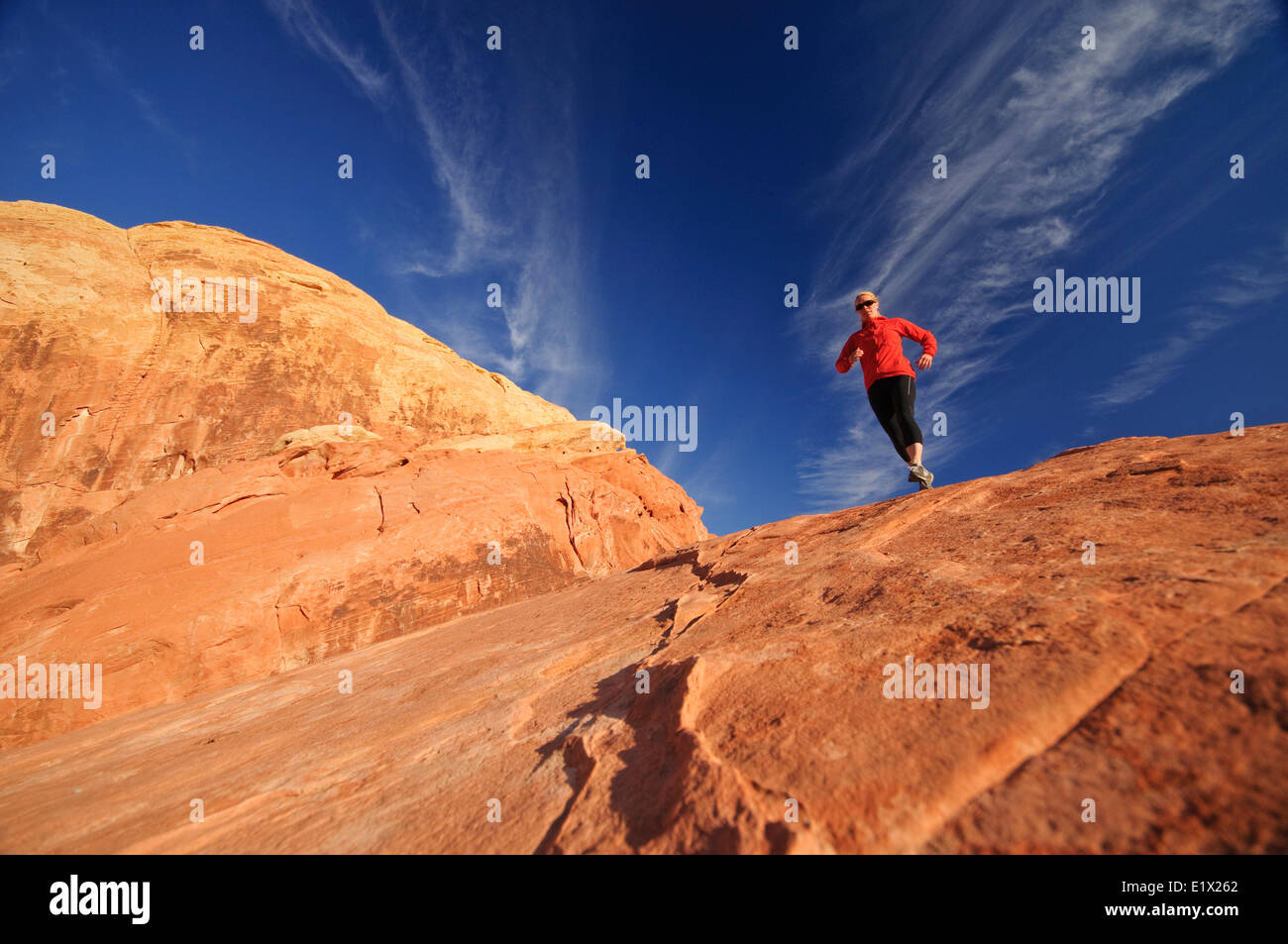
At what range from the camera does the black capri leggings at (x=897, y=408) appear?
647cm

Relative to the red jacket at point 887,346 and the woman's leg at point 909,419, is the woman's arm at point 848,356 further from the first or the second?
the woman's leg at point 909,419

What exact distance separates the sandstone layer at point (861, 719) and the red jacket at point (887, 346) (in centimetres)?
184

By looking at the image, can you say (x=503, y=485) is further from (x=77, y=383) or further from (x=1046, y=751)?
(x=77, y=383)

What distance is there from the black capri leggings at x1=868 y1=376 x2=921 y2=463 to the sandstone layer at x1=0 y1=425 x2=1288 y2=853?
115 cm

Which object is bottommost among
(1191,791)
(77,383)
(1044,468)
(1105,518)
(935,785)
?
(935,785)

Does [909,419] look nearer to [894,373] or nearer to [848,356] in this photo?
[894,373]

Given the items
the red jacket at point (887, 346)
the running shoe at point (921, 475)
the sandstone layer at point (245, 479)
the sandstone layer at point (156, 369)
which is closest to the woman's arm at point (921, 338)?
the red jacket at point (887, 346)

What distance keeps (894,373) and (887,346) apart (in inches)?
14.9

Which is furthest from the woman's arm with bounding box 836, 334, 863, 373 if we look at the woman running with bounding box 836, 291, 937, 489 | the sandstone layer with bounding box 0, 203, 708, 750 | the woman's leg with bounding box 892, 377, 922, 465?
the sandstone layer with bounding box 0, 203, 708, 750

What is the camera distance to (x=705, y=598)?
15.9ft

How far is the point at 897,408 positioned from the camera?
259 inches
